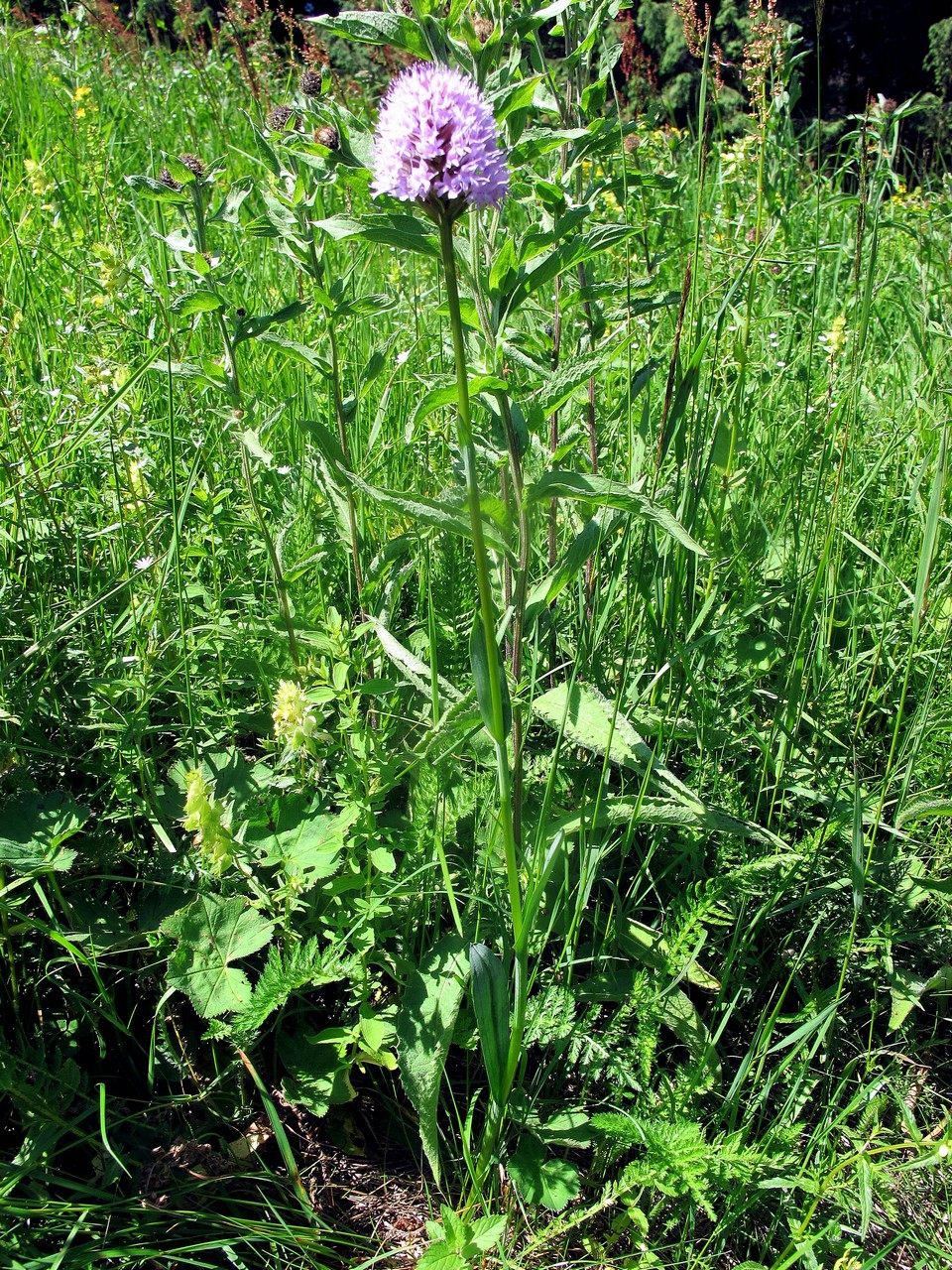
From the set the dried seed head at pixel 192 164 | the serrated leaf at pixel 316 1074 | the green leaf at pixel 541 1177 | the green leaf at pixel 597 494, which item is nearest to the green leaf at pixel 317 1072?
the serrated leaf at pixel 316 1074

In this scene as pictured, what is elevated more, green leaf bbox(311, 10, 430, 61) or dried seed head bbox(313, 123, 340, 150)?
green leaf bbox(311, 10, 430, 61)

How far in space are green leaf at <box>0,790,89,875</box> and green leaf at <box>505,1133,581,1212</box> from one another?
0.61m

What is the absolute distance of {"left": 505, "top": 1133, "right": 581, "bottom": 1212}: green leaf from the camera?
3.34 feet

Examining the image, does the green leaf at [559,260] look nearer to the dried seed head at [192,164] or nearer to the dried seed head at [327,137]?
the dried seed head at [327,137]

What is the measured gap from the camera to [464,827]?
50.8 inches

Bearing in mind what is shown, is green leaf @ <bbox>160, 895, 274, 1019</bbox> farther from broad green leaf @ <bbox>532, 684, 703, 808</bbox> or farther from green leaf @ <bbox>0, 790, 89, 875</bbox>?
broad green leaf @ <bbox>532, 684, 703, 808</bbox>

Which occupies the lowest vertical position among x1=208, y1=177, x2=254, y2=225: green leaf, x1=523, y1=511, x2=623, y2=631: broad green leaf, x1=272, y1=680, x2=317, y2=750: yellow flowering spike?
x1=272, y1=680, x2=317, y2=750: yellow flowering spike

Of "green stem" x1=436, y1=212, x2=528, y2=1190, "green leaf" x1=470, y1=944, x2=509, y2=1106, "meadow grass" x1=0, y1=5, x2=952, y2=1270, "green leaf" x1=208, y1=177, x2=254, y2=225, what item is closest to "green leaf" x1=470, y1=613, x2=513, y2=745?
"green stem" x1=436, y1=212, x2=528, y2=1190

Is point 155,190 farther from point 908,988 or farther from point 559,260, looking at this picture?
point 908,988

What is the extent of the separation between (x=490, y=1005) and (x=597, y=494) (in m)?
0.55

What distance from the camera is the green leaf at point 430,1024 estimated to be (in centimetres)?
104

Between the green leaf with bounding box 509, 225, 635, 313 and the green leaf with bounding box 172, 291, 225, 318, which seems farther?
the green leaf with bounding box 172, 291, 225, 318

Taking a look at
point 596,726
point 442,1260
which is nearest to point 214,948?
point 442,1260

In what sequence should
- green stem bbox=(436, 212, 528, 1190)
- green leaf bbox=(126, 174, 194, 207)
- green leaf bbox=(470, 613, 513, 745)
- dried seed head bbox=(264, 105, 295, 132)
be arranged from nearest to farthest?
green stem bbox=(436, 212, 528, 1190) < green leaf bbox=(470, 613, 513, 745) < green leaf bbox=(126, 174, 194, 207) < dried seed head bbox=(264, 105, 295, 132)
